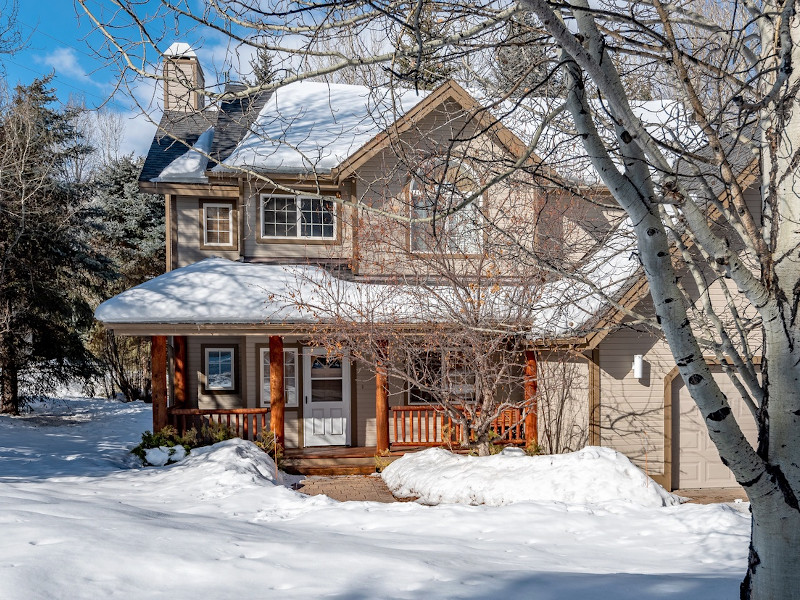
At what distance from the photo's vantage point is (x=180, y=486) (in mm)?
8961

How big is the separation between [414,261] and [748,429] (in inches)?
240

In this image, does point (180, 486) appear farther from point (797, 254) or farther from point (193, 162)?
point (797, 254)

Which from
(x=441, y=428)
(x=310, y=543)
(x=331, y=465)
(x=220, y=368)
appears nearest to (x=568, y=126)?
(x=310, y=543)

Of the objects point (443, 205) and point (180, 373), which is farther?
point (180, 373)

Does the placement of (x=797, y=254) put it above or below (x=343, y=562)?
above

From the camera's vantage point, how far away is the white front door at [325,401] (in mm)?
12562

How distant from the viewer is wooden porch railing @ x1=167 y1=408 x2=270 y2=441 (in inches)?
441

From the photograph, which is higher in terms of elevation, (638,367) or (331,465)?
(638,367)

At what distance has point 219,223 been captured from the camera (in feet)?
44.7

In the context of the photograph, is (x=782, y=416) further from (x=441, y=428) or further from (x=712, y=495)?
(x=441, y=428)

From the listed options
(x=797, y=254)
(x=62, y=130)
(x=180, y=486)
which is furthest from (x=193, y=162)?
(x=797, y=254)

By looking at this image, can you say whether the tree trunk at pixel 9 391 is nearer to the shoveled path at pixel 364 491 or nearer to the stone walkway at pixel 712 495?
the shoveled path at pixel 364 491

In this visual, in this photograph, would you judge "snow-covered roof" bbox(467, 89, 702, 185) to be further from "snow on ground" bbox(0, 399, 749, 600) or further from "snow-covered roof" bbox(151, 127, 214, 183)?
"snow-covered roof" bbox(151, 127, 214, 183)

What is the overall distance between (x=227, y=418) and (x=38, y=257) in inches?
380
